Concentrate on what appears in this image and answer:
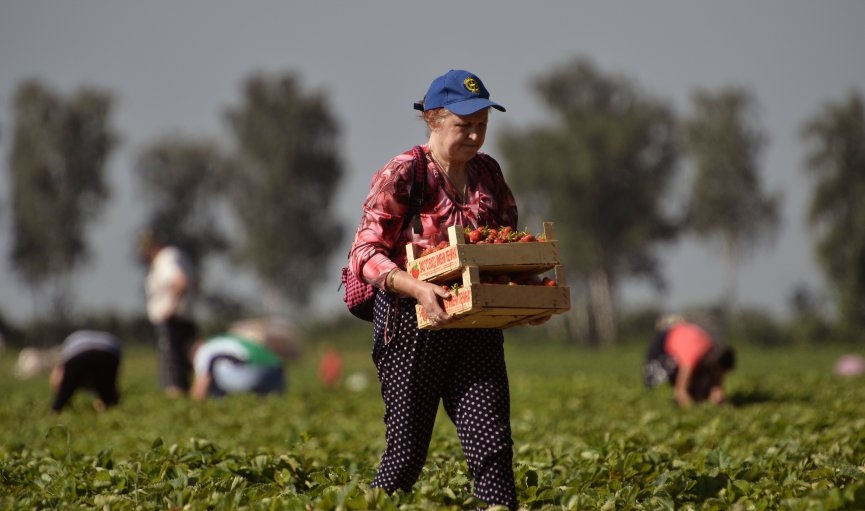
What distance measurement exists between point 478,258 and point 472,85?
858 mm

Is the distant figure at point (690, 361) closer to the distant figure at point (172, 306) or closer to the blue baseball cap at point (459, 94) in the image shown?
the distant figure at point (172, 306)

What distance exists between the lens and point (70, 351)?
51.0 feet

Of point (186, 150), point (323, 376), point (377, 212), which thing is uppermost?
point (186, 150)

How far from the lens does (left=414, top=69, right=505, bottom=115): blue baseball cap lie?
551 cm

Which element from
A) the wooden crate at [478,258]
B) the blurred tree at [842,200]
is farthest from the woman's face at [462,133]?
the blurred tree at [842,200]

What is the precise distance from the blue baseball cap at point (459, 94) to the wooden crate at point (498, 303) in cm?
78

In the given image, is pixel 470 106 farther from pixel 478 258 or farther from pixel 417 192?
pixel 478 258

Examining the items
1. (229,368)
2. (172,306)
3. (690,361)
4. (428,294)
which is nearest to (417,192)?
(428,294)

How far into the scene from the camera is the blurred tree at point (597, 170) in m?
60.7

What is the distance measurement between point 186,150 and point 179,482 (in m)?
61.9

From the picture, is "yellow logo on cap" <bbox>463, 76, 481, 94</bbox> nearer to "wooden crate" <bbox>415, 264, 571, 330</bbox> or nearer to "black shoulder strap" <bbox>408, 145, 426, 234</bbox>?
"black shoulder strap" <bbox>408, 145, 426, 234</bbox>

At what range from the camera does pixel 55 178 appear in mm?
61781

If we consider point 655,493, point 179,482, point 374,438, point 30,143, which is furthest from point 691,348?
point 30,143

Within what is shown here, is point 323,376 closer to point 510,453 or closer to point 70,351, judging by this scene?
point 70,351
